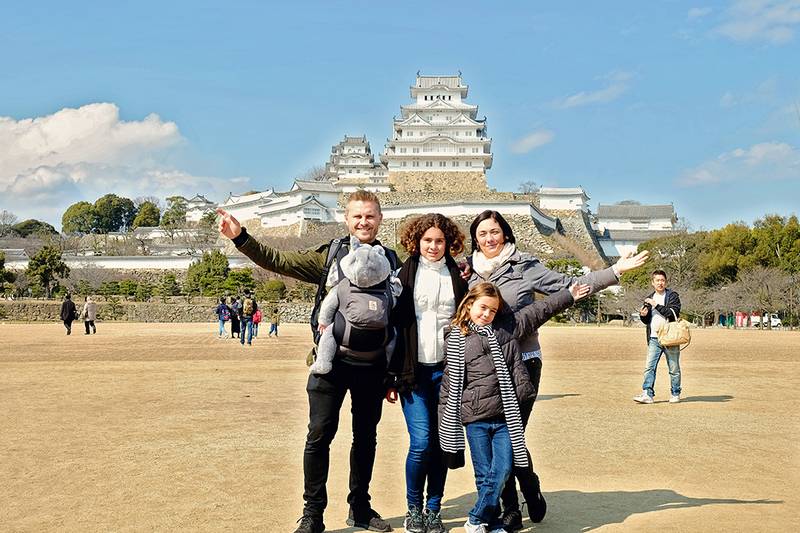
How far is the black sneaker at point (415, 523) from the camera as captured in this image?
3900 millimetres

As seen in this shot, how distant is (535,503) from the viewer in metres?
4.14

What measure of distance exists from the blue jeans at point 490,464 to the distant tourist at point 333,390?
21.3 inches

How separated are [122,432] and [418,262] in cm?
388

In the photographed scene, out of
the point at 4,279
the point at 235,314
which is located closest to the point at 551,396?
the point at 235,314

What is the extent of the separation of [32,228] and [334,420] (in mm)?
82868

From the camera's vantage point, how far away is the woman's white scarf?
4359 millimetres

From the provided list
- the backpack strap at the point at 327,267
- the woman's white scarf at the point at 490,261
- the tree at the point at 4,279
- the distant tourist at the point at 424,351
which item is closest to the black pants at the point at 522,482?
the distant tourist at the point at 424,351

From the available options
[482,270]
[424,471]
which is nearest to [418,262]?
[482,270]

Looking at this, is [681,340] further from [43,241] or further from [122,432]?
[43,241]

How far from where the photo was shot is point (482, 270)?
173 inches

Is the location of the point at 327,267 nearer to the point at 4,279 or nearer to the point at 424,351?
the point at 424,351

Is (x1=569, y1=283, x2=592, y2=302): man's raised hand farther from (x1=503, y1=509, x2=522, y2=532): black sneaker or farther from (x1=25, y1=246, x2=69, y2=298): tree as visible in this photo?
(x1=25, y1=246, x2=69, y2=298): tree

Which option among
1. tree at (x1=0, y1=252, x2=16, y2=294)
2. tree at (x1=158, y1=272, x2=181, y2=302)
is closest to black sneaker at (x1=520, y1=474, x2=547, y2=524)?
tree at (x1=158, y1=272, x2=181, y2=302)

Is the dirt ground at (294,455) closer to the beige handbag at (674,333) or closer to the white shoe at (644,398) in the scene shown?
the white shoe at (644,398)
